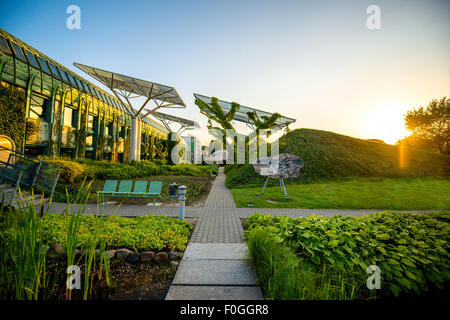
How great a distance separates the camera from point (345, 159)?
1664 cm

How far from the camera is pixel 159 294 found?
2.52m

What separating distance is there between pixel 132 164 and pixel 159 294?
17575 millimetres

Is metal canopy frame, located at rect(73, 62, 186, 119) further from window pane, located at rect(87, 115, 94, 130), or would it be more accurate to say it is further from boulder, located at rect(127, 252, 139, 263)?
boulder, located at rect(127, 252, 139, 263)

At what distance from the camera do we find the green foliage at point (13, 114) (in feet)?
37.3

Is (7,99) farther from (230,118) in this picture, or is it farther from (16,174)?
(230,118)

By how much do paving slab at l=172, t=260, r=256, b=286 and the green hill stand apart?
10.9 meters

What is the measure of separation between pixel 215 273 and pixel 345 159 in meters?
17.7

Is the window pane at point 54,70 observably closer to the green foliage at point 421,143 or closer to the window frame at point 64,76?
the window frame at point 64,76

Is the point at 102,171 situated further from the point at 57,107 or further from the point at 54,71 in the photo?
the point at 54,71

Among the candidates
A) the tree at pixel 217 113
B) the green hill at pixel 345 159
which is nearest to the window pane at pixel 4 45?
the tree at pixel 217 113

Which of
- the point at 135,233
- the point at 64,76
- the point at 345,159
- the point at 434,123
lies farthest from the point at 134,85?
the point at 434,123

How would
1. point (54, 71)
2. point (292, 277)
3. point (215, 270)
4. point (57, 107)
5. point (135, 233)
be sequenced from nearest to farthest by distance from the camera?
point (292, 277), point (215, 270), point (135, 233), point (57, 107), point (54, 71)

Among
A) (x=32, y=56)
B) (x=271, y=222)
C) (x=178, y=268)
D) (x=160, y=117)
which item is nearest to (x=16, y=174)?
→ (x=178, y=268)

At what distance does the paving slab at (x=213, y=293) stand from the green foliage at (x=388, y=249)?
960mm
